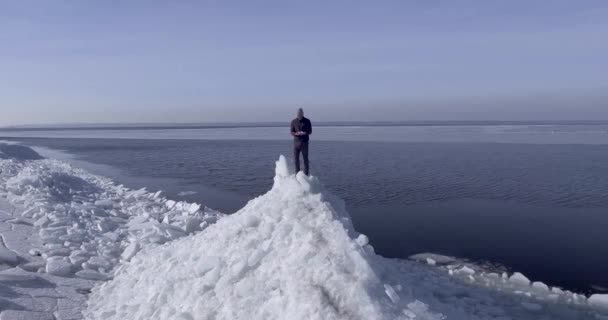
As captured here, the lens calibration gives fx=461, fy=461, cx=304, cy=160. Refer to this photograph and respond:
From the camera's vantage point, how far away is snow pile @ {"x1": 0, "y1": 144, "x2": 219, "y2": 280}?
888 centimetres

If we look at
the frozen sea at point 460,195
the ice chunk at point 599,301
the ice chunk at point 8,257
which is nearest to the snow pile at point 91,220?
the ice chunk at point 8,257

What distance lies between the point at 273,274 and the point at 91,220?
763 centimetres

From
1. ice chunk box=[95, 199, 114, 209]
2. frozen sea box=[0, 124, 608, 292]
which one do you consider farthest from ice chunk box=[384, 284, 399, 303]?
ice chunk box=[95, 199, 114, 209]

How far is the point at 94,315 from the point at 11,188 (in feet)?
32.3

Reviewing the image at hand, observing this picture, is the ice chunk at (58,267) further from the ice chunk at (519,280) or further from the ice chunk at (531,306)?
the ice chunk at (519,280)

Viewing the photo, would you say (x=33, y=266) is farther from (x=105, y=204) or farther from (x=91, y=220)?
(x=105, y=204)

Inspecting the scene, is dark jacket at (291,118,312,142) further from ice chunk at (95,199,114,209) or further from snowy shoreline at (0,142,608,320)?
ice chunk at (95,199,114,209)

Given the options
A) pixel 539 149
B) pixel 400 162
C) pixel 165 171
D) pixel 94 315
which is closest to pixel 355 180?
pixel 400 162

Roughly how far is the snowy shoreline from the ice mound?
0.6 inches

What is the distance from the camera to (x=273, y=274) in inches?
231

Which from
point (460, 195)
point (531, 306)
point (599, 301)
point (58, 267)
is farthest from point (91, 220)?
point (460, 195)

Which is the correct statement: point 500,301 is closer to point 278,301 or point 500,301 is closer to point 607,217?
point 278,301

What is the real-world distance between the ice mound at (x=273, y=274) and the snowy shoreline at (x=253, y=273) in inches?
0.6

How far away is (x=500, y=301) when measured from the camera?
766 cm
